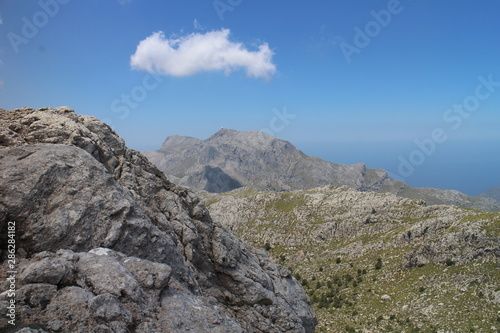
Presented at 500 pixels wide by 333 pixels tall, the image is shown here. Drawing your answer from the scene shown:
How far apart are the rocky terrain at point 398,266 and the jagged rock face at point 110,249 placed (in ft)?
90.7

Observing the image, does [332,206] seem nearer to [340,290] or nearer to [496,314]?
[340,290]

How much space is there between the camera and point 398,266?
6366 cm

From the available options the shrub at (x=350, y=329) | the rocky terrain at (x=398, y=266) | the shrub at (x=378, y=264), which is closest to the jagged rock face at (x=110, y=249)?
the shrub at (x=350, y=329)

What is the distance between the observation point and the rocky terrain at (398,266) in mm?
42875

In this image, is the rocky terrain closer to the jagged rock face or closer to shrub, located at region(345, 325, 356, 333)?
shrub, located at region(345, 325, 356, 333)

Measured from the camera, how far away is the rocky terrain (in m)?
42.9

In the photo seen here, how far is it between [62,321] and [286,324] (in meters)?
15.6

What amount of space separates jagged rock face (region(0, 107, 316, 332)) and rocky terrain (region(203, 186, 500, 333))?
27632mm

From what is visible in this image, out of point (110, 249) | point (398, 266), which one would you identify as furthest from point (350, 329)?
point (110, 249)

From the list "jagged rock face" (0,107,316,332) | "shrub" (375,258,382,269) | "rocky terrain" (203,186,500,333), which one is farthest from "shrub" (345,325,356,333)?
"shrub" (375,258,382,269)

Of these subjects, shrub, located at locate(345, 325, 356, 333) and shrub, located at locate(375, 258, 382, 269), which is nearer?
shrub, located at locate(345, 325, 356, 333)

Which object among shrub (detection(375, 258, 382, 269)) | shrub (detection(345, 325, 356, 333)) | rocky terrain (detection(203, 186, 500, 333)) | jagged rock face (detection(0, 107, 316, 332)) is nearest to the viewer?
jagged rock face (detection(0, 107, 316, 332))

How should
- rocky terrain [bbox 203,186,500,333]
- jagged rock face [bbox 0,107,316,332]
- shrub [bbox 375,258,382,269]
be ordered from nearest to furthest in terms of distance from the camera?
jagged rock face [bbox 0,107,316,332], rocky terrain [bbox 203,186,500,333], shrub [bbox 375,258,382,269]

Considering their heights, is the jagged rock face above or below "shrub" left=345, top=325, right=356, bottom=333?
above
